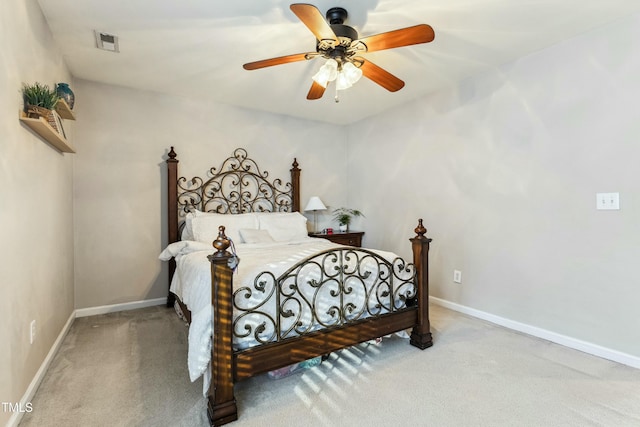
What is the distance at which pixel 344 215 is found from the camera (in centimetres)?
468

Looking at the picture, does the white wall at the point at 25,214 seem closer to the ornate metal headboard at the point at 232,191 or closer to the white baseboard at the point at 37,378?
the white baseboard at the point at 37,378

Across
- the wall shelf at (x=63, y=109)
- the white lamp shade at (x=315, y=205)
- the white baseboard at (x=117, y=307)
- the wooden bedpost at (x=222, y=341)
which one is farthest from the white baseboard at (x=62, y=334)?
the white lamp shade at (x=315, y=205)

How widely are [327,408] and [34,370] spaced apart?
177 cm

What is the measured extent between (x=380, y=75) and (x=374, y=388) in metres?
2.13

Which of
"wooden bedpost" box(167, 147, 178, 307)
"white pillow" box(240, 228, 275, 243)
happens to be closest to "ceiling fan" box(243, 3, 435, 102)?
"white pillow" box(240, 228, 275, 243)

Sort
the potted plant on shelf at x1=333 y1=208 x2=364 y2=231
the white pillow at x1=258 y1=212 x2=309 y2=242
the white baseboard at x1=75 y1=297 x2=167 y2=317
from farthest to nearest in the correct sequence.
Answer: the potted plant on shelf at x1=333 y1=208 x2=364 y2=231
the white pillow at x1=258 y1=212 x2=309 y2=242
the white baseboard at x1=75 y1=297 x2=167 y2=317

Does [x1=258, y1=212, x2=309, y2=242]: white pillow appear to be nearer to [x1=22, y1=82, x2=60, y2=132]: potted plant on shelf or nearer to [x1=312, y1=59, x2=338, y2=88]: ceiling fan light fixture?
[x1=312, y1=59, x2=338, y2=88]: ceiling fan light fixture

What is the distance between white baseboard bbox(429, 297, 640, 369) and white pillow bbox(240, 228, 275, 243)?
6.88 ft

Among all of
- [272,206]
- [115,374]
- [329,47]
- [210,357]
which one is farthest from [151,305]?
[329,47]

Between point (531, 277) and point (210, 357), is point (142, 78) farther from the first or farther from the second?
point (531, 277)

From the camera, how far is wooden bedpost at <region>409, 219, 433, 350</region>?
8.01ft

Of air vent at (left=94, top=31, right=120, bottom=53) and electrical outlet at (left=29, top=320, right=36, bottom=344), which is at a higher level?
air vent at (left=94, top=31, right=120, bottom=53)

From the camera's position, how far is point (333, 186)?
479 centimetres

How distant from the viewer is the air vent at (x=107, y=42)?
238cm
